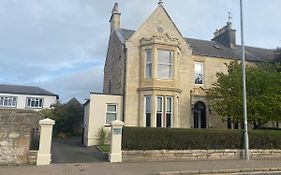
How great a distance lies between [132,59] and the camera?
2242cm

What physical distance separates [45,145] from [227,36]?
24.3 metres

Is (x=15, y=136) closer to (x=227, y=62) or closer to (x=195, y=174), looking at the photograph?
(x=195, y=174)

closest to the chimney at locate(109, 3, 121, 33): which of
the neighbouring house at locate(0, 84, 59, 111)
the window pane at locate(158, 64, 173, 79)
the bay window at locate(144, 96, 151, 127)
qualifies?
the window pane at locate(158, 64, 173, 79)

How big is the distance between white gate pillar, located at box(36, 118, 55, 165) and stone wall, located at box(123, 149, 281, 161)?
3818 millimetres

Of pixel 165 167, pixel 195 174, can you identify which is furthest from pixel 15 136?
pixel 195 174

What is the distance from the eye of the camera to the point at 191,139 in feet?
51.6

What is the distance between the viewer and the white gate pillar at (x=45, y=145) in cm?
1296

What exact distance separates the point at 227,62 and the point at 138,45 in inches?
374

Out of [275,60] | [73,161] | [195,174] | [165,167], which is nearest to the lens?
[195,174]

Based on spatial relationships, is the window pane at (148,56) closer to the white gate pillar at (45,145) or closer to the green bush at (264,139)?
the green bush at (264,139)

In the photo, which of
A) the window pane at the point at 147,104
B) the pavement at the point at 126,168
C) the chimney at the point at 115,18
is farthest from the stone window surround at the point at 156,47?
the pavement at the point at 126,168

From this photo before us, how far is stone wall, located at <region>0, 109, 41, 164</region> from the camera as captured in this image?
41.7 ft

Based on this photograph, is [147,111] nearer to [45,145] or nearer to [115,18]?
[45,145]

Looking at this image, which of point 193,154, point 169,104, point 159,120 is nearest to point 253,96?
point 169,104
